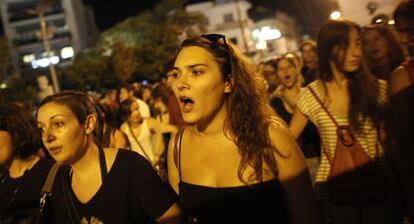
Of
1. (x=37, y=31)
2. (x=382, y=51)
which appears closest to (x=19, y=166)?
(x=382, y=51)

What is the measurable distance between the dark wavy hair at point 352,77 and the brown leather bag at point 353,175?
124 mm

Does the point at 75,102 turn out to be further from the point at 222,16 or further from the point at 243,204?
the point at 222,16

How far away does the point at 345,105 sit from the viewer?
3.05 metres

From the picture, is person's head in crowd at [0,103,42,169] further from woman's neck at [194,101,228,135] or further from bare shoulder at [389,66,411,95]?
bare shoulder at [389,66,411,95]

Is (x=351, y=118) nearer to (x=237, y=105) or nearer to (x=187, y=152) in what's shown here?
(x=237, y=105)

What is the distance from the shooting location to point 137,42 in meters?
54.8

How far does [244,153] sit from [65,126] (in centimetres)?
108

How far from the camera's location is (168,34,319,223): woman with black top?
2312mm

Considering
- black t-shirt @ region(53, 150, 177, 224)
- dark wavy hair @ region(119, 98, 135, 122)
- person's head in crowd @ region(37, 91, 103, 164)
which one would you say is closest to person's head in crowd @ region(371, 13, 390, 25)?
black t-shirt @ region(53, 150, 177, 224)

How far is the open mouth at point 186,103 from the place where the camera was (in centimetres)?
238

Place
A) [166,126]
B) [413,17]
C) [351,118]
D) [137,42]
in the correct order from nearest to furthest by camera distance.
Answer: [413,17]
[351,118]
[166,126]
[137,42]

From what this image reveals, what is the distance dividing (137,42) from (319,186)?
175 feet

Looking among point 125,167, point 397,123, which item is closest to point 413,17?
point 397,123

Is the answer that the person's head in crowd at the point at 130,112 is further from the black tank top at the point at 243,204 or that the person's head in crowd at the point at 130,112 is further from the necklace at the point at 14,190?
the black tank top at the point at 243,204
